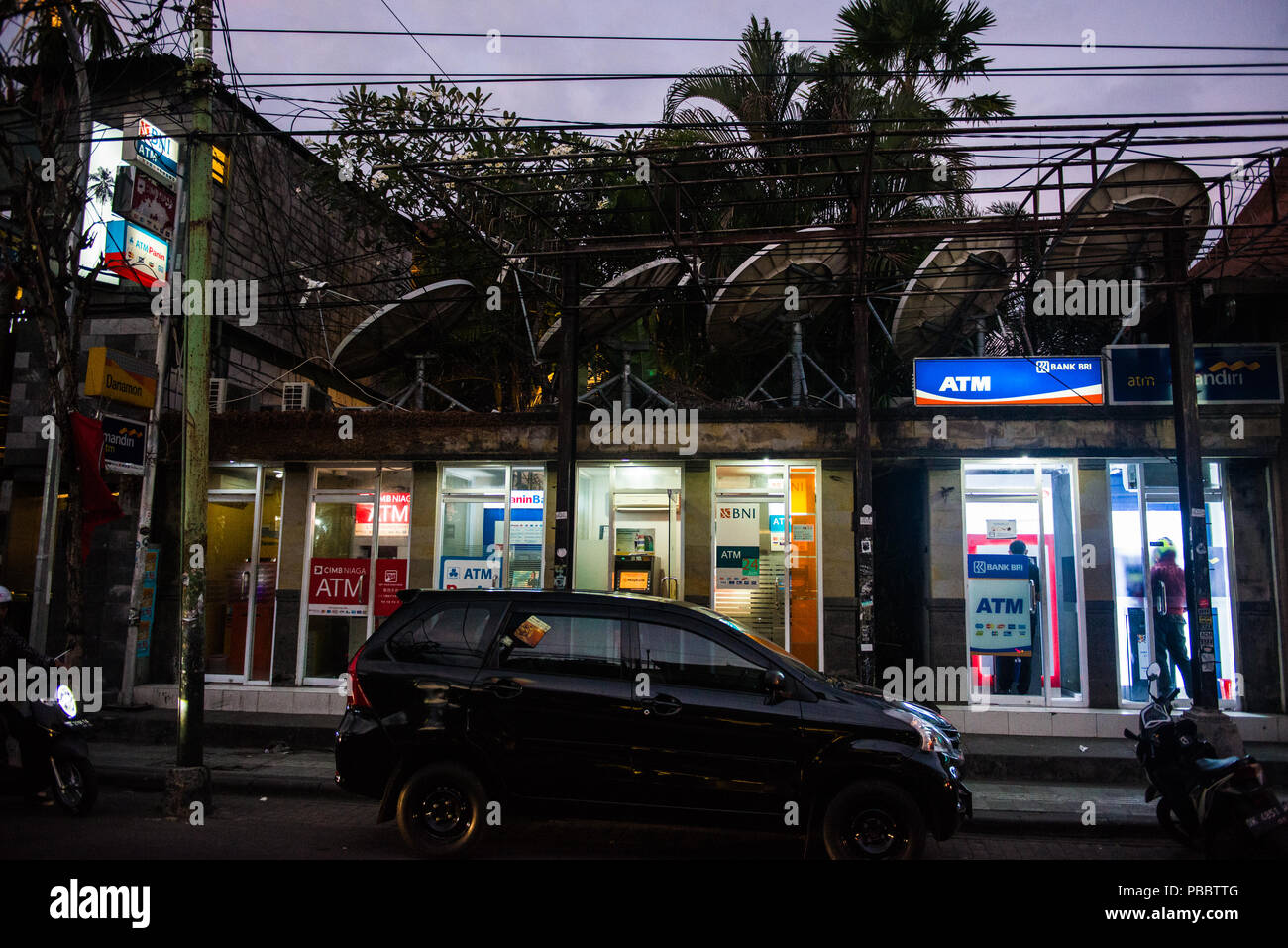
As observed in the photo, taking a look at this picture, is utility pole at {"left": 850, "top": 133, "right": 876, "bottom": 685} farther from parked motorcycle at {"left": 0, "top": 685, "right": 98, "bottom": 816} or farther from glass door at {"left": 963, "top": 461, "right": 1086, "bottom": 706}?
parked motorcycle at {"left": 0, "top": 685, "right": 98, "bottom": 816}

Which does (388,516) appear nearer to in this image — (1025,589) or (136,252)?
(136,252)

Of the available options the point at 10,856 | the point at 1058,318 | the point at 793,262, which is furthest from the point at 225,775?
the point at 1058,318

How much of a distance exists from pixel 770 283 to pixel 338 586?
25.6 ft

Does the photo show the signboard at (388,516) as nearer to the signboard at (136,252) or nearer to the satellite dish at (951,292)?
the signboard at (136,252)

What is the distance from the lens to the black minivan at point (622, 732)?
5875mm

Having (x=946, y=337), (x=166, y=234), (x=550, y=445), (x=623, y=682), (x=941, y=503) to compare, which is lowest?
(x=623, y=682)

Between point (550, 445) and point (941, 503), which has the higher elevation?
point (550, 445)

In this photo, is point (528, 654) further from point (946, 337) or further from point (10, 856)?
point (946, 337)

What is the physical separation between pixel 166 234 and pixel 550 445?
659 cm

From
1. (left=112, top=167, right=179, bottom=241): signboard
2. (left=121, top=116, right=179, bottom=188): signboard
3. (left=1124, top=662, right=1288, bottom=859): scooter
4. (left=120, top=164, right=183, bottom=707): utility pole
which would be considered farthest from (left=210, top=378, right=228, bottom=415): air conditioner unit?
(left=1124, top=662, right=1288, bottom=859): scooter

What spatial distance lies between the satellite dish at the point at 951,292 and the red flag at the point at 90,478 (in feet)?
36.1

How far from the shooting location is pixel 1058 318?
16828 mm

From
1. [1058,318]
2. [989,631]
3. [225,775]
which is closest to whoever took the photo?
[225,775]

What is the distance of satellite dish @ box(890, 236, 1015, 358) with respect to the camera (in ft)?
38.2
